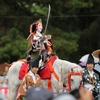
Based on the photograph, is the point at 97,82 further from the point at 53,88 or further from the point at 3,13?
the point at 3,13

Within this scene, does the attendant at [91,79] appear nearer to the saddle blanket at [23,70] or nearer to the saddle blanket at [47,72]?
the saddle blanket at [47,72]

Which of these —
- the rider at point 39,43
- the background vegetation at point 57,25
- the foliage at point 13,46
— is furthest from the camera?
the background vegetation at point 57,25

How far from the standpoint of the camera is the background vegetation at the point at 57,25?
17484 millimetres

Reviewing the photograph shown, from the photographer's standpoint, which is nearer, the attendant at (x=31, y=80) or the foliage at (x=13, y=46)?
the attendant at (x=31, y=80)

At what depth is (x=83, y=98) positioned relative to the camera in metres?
4.87

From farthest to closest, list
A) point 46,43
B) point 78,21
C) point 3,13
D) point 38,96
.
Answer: point 78,21 < point 3,13 < point 46,43 < point 38,96

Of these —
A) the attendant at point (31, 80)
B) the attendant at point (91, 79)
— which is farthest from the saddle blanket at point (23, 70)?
the attendant at point (91, 79)

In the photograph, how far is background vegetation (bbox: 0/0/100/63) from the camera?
17.5 meters

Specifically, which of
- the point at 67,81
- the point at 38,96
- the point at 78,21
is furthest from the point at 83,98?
the point at 78,21

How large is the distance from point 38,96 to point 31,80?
483cm

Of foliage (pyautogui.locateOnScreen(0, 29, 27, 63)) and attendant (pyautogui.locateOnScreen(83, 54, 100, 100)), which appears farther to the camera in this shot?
foliage (pyautogui.locateOnScreen(0, 29, 27, 63))

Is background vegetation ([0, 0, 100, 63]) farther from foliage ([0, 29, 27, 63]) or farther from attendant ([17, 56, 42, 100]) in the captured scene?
attendant ([17, 56, 42, 100])

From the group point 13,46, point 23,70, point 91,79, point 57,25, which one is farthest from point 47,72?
point 57,25

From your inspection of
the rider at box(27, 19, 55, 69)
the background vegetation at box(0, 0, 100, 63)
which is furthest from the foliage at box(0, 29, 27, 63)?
the rider at box(27, 19, 55, 69)
